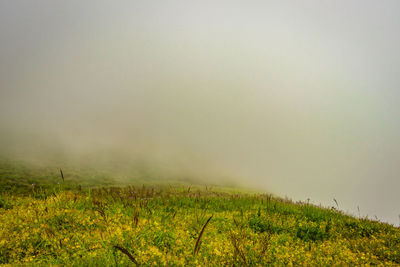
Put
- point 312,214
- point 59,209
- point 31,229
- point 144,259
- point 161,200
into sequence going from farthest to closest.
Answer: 1. point 161,200
2. point 312,214
3. point 59,209
4. point 31,229
5. point 144,259

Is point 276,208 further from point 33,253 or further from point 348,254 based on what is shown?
point 33,253

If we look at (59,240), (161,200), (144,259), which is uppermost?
(144,259)

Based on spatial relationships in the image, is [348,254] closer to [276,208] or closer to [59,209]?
[276,208]

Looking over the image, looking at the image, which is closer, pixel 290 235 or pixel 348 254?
pixel 348 254

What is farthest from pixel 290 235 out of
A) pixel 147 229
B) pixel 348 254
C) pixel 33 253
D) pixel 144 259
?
pixel 33 253

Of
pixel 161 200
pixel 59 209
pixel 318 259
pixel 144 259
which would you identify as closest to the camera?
pixel 144 259

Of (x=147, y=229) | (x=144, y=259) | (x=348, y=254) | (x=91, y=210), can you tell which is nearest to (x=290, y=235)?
(x=348, y=254)

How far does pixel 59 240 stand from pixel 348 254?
214 inches

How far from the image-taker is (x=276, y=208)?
9.01m

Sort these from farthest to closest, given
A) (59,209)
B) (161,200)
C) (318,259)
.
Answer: (161,200), (59,209), (318,259)

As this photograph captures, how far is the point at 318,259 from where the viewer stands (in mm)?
4367

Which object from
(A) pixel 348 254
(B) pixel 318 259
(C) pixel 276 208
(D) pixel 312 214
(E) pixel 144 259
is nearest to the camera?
(E) pixel 144 259

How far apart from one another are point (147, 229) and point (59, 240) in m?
1.56

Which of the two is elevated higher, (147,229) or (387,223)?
(147,229)
